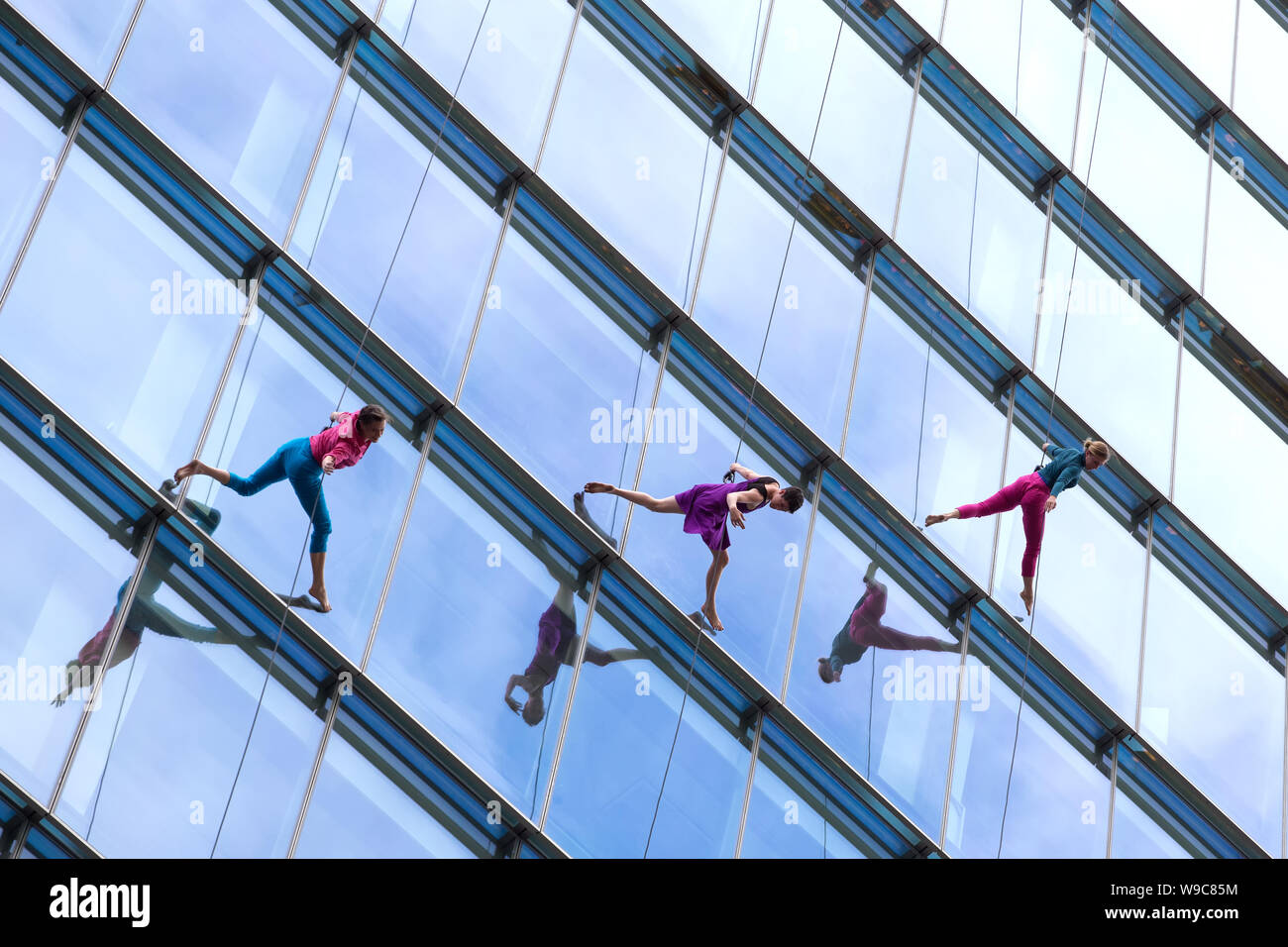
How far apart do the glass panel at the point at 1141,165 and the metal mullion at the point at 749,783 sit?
19.6 feet

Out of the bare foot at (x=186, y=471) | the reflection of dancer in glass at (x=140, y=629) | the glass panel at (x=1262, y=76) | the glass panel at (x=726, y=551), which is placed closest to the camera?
the reflection of dancer in glass at (x=140, y=629)

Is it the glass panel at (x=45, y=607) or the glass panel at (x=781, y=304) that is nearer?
the glass panel at (x=45, y=607)

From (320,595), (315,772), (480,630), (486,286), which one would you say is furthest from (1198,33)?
(315,772)

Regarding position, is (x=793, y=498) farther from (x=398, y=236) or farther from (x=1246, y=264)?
(x=1246, y=264)

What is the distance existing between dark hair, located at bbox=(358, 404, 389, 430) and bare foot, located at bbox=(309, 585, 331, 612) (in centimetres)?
121

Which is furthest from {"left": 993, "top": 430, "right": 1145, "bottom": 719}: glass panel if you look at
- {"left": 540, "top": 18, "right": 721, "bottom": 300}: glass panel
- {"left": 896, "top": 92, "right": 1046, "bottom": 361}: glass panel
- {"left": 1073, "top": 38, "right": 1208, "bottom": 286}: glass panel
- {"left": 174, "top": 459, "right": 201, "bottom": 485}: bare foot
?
{"left": 174, "top": 459, "right": 201, "bottom": 485}: bare foot

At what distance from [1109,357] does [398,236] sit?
635 cm

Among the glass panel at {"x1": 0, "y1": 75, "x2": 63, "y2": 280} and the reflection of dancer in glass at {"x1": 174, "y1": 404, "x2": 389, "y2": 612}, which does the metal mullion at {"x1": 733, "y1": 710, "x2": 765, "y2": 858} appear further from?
the glass panel at {"x1": 0, "y1": 75, "x2": 63, "y2": 280}

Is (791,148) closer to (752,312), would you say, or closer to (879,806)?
(752,312)

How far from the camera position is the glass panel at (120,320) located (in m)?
13.8

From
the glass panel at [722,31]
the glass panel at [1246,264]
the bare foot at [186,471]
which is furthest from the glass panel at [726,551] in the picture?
the glass panel at [1246,264]

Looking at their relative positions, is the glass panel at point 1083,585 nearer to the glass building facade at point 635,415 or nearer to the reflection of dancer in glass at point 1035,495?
the glass building facade at point 635,415

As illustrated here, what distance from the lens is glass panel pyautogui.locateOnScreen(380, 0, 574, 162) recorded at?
1584 cm

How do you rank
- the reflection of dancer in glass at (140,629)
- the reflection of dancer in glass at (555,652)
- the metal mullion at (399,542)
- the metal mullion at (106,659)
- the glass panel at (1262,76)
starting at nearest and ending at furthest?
the metal mullion at (106,659), the reflection of dancer in glass at (140,629), the metal mullion at (399,542), the reflection of dancer in glass at (555,652), the glass panel at (1262,76)
